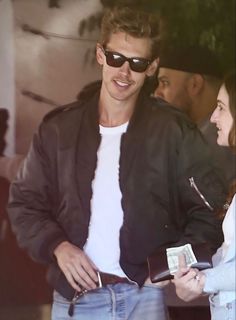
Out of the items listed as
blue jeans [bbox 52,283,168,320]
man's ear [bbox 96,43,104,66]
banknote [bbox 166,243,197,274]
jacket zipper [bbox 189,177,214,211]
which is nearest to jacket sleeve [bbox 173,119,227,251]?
jacket zipper [bbox 189,177,214,211]

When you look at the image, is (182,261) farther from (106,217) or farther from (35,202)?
(35,202)

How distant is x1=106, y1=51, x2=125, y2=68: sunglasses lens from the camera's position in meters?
2.08

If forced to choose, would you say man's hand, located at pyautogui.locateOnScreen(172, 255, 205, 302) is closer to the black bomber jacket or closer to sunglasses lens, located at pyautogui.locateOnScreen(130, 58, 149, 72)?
the black bomber jacket

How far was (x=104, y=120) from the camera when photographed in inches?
83.0

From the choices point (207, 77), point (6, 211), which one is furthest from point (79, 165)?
point (207, 77)

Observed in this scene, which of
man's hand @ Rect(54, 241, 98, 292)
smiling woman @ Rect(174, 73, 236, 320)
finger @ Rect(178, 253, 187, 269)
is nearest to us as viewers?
smiling woman @ Rect(174, 73, 236, 320)

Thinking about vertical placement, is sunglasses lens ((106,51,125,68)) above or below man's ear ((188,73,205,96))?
above

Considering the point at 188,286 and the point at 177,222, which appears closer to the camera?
the point at 188,286

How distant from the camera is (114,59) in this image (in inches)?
81.8

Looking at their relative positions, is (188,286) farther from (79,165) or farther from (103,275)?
(79,165)

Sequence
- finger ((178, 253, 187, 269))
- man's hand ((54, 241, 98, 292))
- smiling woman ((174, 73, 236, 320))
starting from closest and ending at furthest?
smiling woman ((174, 73, 236, 320))
finger ((178, 253, 187, 269))
man's hand ((54, 241, 98, 292))

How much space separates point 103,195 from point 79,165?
11 centimetres

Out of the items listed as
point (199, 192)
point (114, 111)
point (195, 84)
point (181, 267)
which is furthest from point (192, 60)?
point (181, 267)

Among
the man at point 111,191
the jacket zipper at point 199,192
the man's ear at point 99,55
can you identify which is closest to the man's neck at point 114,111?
the man at point 111,191
